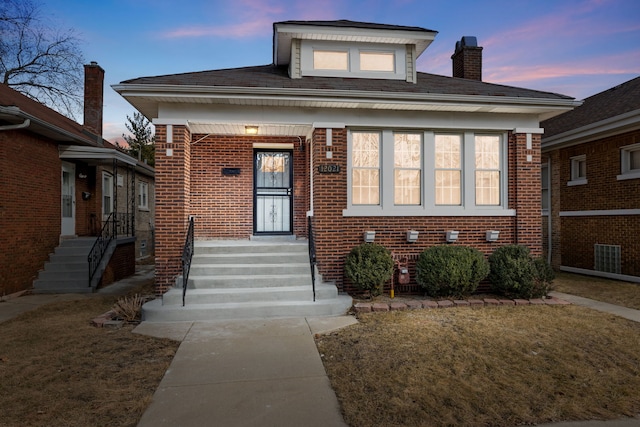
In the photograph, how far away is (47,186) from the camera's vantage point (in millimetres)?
9742

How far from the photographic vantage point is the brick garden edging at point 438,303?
636 centimetres

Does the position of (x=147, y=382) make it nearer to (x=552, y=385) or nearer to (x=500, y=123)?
(x=552, y=385)

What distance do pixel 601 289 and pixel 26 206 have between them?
1387 cm

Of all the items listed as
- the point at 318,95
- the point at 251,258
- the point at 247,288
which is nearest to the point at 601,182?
the point at 318,95

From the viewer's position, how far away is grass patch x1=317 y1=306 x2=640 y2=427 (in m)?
3.04

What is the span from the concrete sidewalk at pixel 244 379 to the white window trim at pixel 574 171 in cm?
976

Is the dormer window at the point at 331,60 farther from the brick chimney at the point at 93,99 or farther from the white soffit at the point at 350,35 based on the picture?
the brick chimney at the point at 93,99

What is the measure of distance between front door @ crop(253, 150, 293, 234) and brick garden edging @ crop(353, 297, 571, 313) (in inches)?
131

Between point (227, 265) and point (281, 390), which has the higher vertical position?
point (227, 265)

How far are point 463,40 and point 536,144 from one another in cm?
487

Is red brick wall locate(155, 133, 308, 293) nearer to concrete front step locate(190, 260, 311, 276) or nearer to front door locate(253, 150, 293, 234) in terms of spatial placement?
front door locate(253, 150, 293, 234)

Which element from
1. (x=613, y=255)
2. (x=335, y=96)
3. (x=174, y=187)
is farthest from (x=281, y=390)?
(x=613, y=255)

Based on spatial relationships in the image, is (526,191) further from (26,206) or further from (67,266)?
(26,206)

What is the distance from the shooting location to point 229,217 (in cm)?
869
